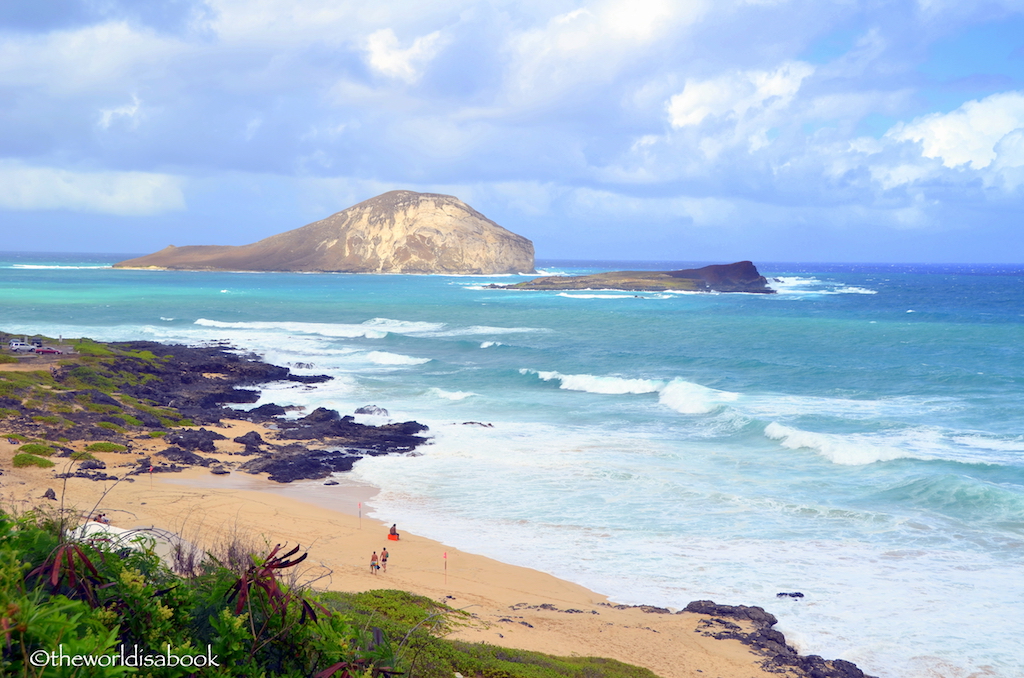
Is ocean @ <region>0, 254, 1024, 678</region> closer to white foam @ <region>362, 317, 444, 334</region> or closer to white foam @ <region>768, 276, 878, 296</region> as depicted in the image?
white foam @ <region>362, 317, 444, 334</region>

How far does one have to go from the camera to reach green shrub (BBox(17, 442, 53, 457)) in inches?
806

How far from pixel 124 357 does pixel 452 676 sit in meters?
34.7

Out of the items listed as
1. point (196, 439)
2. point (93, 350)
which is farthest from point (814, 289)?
point (196, 439)

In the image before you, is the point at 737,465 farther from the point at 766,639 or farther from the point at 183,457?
the point at 183,457

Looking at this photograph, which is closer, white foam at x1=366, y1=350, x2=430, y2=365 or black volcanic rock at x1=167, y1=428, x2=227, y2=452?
black volcanic rock at x1=167, y1=428, x2=227, y2=452

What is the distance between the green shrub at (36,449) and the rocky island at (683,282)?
113 meters

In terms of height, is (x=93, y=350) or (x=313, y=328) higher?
(x=93, y=350)

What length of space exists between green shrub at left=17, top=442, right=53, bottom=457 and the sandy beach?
0.36m

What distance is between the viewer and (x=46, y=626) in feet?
8.79

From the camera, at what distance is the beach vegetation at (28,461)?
19.6 meters

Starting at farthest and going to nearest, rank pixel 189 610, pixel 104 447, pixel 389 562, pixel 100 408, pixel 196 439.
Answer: pixel 100 408 < pixel 196 439 < pixel 104 447 < pixel 389 562 < pixel 189 610

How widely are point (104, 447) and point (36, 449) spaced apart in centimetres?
187

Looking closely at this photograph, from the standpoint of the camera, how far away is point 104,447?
22.2 m

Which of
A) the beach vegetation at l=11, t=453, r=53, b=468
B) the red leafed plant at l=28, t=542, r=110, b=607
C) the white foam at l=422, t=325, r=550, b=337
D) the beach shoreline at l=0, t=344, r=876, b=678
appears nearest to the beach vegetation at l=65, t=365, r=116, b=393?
the beach shoreline at l=0, t=344, r=876, b=678
